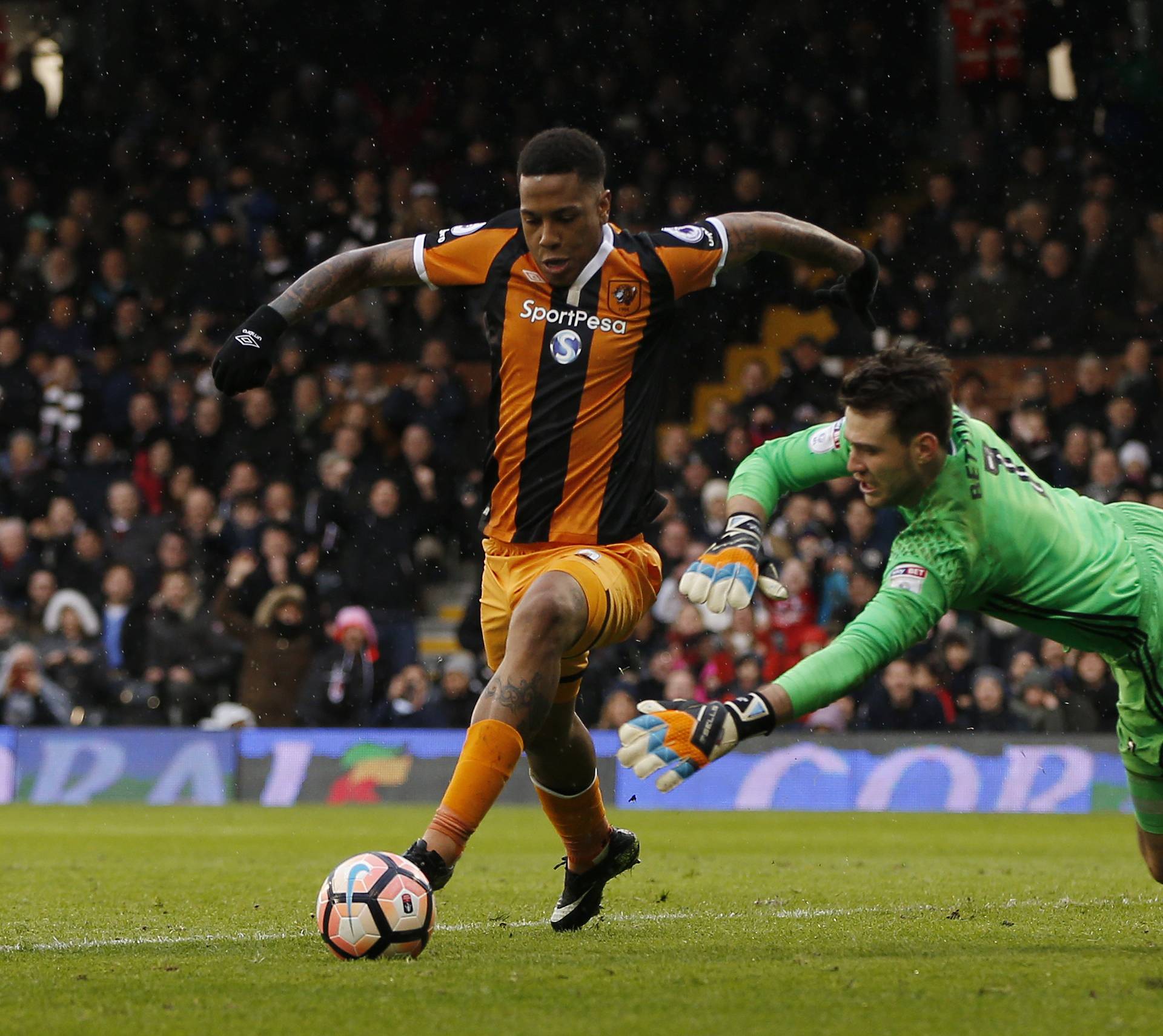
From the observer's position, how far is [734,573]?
4.78 m

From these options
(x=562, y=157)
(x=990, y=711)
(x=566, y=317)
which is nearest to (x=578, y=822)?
(x=566, y=317)

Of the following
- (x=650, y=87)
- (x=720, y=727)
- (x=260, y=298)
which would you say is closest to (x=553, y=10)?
(x=650, y=87)

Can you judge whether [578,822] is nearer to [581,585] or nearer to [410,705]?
[581,585]

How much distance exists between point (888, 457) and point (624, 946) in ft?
6.03

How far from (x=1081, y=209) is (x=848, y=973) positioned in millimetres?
13462

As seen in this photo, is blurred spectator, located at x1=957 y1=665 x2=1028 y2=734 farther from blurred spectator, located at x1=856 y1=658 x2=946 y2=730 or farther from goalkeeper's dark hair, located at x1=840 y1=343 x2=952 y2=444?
goalkeeper's dark hair, located at x1=840 y1=343 x2=952 y2=444

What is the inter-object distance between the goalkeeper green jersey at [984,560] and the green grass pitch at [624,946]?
0.84 metres

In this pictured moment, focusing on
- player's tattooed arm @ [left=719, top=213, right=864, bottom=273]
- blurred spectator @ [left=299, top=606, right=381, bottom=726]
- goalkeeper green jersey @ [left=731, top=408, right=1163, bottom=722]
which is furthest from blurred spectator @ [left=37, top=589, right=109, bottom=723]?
goalkeeper green jersey @ [left=731, top=408, right=1163, bottom=722]

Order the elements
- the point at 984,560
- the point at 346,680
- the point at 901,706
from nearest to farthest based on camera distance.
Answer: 1. the point at 984,560
2. the point at 901,706
3. the point at 346,680

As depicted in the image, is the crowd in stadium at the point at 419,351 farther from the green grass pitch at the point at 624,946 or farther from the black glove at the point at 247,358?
the black glove at the point at 247,358

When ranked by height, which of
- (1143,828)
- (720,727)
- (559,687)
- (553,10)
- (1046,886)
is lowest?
(1046,886)

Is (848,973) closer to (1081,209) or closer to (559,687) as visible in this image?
(559,687)

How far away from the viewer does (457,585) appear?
57.0ft

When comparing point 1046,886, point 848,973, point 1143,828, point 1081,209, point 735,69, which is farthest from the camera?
point 735,69
